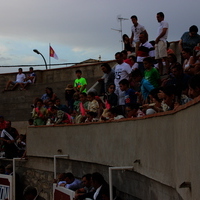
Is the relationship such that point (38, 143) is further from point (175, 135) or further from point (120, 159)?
point (175, 135)

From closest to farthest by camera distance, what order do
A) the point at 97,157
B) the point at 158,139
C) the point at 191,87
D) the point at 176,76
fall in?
the point at 191,87, the point at 158,139, the point at 176,76, the point at 97,157

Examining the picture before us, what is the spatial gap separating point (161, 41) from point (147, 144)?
20.4 feet

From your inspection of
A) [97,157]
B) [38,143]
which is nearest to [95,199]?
[97,157]

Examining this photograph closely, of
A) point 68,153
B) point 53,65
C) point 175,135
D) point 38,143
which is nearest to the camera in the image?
point 175,135

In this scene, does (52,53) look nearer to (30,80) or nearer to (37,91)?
(30,80)

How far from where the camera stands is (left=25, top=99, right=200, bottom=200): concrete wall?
553cm

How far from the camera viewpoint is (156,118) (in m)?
7.51

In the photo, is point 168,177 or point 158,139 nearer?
point 168,177

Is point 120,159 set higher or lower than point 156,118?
lower

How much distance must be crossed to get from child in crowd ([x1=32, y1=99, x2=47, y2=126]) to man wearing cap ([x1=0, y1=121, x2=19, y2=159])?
64.5 inches

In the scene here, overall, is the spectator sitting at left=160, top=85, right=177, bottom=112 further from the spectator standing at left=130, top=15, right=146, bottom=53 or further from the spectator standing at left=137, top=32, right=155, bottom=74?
the spectator standing at left=130, top=15, right=146, bottom=53

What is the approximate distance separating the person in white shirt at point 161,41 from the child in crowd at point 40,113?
4136 millimetres

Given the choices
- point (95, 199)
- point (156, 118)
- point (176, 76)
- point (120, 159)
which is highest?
point (176, 76)

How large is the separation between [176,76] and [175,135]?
2980mm
